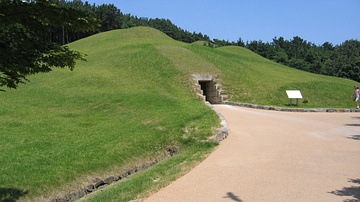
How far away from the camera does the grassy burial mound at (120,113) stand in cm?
862

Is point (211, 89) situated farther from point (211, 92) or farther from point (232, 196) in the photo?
point (232, 196)

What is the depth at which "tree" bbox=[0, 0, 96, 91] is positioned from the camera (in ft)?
16.3

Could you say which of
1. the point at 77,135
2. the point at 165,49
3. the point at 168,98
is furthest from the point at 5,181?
the point at 165,49

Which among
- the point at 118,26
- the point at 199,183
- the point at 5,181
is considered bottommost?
the point at 5,181

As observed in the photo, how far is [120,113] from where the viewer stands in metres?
15.8

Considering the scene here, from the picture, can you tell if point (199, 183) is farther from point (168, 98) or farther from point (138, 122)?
point (168, 98)

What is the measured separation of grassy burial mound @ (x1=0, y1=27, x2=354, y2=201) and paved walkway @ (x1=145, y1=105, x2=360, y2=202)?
603 millimetres

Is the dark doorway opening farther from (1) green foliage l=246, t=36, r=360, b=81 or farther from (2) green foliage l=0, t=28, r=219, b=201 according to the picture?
(1) green foliage l=246, t=36, r=360, b=81

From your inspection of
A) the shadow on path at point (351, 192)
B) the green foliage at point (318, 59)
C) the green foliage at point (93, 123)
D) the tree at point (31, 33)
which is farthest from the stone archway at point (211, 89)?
the green foliage at point (318, 59)

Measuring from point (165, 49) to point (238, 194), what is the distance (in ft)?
82.0

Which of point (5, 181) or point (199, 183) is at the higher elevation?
point (199, 183)

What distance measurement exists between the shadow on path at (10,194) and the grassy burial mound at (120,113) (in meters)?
0.02

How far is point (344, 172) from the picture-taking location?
7.13 meters

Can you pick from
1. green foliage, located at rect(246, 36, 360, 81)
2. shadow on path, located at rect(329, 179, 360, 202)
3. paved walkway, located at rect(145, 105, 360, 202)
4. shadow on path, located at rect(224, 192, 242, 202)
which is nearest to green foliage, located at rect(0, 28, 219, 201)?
paved walkway, located at rect(145, 105, 360, 202)
